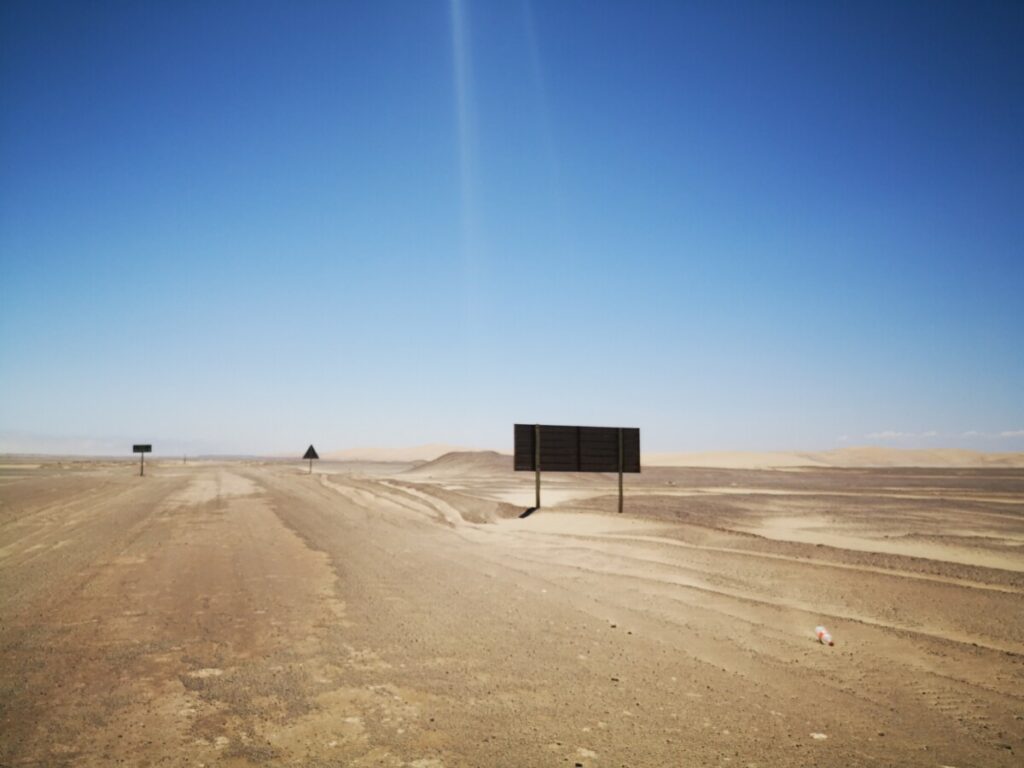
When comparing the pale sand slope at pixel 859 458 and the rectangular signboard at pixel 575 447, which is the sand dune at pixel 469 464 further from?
the rectangular signboard at pixel 575 447

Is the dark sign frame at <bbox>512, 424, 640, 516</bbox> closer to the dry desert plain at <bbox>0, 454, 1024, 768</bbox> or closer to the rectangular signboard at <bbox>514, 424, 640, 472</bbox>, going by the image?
the rectangular signboard at <bbox>514, 424, 640, 472</bbox>

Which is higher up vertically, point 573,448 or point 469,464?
point 573,448

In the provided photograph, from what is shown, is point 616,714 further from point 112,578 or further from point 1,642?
point 112,578

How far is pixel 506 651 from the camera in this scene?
593 centimetres

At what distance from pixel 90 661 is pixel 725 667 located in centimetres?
592

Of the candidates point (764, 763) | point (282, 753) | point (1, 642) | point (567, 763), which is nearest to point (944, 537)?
point (764, 763)

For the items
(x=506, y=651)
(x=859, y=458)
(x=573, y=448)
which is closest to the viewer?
(x=506, y=651)

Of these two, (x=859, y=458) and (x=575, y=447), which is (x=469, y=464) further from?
(x=859, y=458)

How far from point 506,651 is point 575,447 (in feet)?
49.7

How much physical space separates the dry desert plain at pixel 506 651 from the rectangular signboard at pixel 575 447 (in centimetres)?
751

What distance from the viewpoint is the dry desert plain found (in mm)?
4039

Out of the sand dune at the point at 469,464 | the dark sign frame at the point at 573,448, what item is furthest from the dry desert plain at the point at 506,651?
the sand dune at the point at 469,464

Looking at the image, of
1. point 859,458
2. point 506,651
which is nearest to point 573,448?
point 506,651

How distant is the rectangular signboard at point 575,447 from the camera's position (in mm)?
20797
